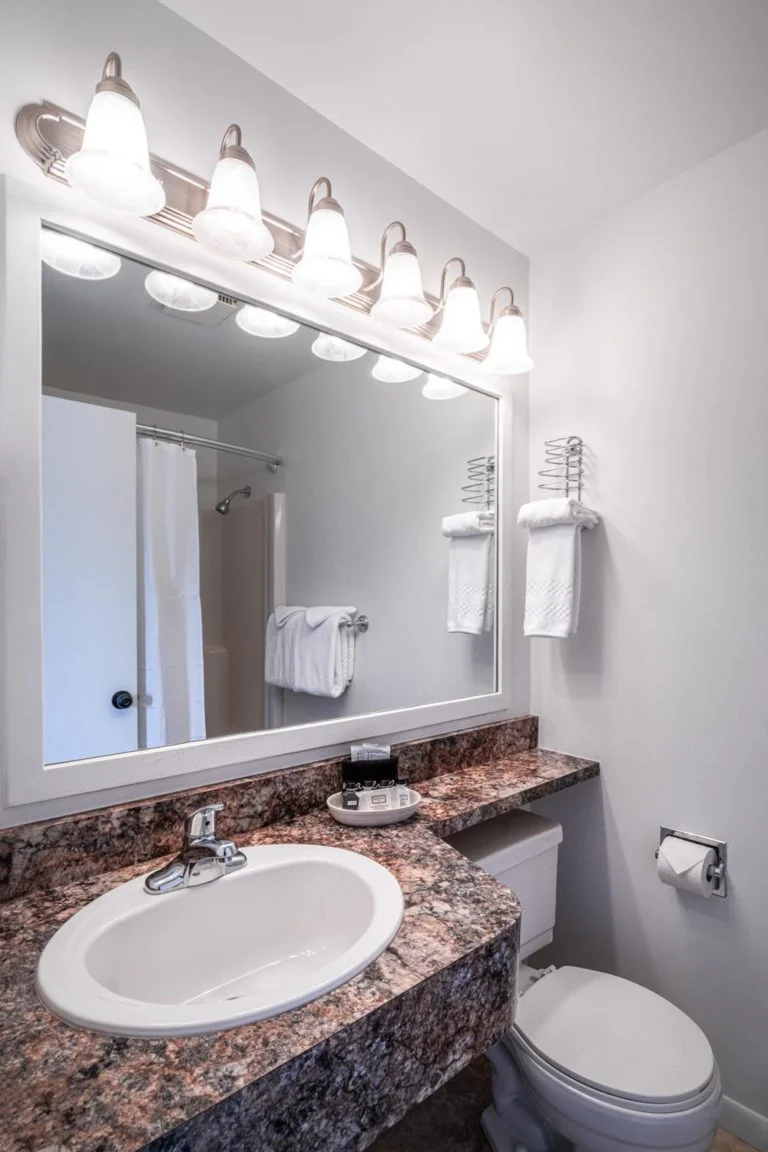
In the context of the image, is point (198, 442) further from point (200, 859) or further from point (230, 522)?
point (200, 859)

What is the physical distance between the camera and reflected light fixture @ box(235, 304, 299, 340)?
125cm

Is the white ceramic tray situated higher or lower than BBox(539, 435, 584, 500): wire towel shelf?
lower

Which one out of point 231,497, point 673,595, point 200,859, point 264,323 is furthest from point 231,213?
point 673,595

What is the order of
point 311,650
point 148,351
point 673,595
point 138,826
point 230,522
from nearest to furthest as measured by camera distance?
point 138,826
point 148,351
point 230,522
point 311,650
point 673,595

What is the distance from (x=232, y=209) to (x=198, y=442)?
Answer: 43 cm

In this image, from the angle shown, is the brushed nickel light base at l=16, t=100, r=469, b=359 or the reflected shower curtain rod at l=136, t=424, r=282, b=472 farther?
the reflected shower curtain rod at l=136, t=424, r=282, b=472

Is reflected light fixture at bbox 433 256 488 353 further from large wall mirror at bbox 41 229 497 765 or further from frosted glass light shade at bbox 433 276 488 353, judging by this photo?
large wall mirror at bbox 41 229 497 765

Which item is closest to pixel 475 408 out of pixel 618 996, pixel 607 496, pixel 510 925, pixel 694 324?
pixel 607 496

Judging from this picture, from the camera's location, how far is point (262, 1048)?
0.59 m

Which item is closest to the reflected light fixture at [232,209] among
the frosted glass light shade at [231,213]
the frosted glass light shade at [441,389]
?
the frosted glass light shade at [231,213]

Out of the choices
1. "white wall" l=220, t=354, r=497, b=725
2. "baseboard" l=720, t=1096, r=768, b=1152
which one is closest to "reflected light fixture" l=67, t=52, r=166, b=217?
"white wall" l=220, t=354, r=497, b=725

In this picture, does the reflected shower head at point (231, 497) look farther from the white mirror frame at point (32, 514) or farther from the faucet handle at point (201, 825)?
the faucet handle at point (201, 825)

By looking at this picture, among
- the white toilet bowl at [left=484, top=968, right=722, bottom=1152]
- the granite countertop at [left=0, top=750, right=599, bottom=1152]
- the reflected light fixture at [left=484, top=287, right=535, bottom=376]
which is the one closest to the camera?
the granite countertop at [left=0, top=750, right=599, bottom=1152]

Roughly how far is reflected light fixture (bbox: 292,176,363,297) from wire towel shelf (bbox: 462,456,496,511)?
28.0 inches
